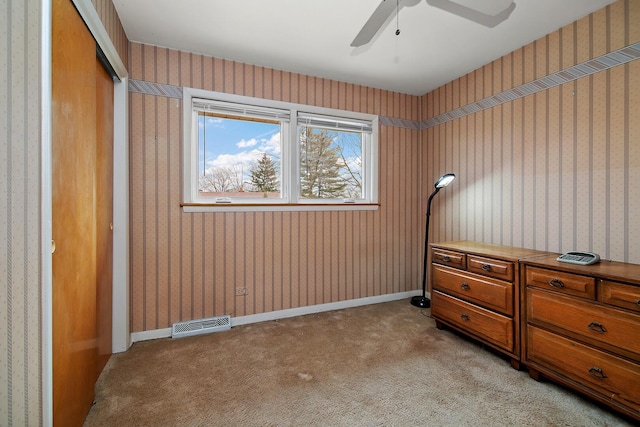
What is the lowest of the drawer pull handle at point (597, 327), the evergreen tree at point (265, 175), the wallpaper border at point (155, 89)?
the drawer pull handle at point (597, 327)

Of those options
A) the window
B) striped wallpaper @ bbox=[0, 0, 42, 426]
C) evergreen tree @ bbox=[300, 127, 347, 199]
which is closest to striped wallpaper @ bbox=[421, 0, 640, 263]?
the window

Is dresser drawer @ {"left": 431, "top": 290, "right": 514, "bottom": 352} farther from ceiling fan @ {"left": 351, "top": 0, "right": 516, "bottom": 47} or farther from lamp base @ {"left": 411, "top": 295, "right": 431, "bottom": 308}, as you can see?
ceiling fan @ {"left": 351, "top": 0, "right": 516, "bottom": 47}

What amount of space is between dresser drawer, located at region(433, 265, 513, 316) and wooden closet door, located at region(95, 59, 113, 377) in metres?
2.79

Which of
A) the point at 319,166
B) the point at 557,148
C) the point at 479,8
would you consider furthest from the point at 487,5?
the point at 319,166

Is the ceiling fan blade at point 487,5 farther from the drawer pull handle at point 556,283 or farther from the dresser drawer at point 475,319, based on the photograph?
the dresser drawer at point 475,319

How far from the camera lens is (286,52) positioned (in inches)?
104

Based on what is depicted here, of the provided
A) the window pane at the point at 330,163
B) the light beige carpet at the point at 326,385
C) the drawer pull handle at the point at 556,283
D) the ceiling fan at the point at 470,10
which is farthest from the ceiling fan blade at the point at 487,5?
the light beige carpet at the point at 326,385

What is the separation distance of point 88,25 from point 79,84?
1.36 ft

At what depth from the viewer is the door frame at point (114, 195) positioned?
1.04 meters

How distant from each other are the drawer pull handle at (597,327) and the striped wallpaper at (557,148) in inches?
26.8

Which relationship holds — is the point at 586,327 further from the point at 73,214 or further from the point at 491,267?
the point at 73,214

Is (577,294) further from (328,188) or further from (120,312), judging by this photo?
(120,312)

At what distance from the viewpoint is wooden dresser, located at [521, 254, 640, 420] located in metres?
1.53

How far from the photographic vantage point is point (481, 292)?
230 cm
